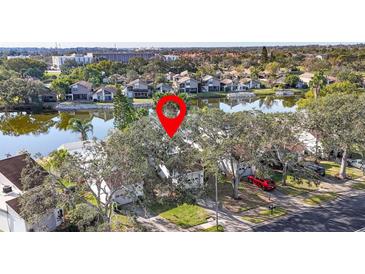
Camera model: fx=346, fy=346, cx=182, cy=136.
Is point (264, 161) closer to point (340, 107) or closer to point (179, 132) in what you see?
point (179, 132)

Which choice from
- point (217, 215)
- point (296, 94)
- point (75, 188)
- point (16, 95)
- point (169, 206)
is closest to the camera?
point (75, 188)

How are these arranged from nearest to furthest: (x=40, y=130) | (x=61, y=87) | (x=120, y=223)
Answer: (x=120, y=223) → (x=40, y=130) → (x=61, y=87)

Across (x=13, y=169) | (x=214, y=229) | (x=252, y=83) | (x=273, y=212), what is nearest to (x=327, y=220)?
(x=273, y=212)

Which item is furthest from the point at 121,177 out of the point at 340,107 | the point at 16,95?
the point at 16,95

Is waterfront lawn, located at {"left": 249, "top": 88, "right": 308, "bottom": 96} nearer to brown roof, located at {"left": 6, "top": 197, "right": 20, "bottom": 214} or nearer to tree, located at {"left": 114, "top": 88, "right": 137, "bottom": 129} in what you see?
tree, located at {"left": 114, "top": 88, "right": 137, "bottom": 129}

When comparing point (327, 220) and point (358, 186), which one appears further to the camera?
point (358, 186)

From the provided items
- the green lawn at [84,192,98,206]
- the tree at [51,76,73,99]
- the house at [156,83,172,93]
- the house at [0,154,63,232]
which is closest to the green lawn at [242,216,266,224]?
the green lawn at [84,192,98,206]

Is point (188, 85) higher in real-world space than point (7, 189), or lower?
higher

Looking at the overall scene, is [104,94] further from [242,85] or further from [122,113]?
[242,85]
